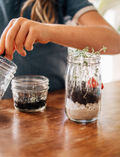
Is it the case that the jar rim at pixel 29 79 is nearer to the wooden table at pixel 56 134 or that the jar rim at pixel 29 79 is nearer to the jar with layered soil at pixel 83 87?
the wooden table at pixel 56 134

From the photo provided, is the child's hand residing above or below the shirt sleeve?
below

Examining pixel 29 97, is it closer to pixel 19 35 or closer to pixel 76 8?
pixel 19 35

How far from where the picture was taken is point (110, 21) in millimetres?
2344

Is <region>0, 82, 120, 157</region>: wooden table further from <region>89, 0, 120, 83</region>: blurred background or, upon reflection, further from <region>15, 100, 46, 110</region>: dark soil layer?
<region>89, 0, 120, 83</region>: blurred background

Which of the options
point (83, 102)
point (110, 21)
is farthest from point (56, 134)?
point (110, 21)

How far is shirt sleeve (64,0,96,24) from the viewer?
3.25 feet

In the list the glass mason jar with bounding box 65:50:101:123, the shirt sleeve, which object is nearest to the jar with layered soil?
the glass mason jar with bounding box 65:50:101:123

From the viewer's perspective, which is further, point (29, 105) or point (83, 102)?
point (29, 105)

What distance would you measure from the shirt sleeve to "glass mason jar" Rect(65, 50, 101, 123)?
501mm

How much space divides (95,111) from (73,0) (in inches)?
26.4

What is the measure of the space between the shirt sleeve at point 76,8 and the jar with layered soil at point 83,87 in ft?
1.61

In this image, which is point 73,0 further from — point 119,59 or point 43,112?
point 119,59

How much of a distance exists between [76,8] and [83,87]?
60 cm

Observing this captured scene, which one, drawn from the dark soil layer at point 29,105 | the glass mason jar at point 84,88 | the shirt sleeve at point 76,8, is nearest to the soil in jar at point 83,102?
the glass mason jar at point 84,88
